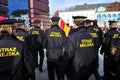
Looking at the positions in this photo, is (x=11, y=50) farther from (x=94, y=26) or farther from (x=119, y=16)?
(x=119, y=16)

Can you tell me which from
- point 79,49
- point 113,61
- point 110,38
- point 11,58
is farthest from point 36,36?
point 11,58

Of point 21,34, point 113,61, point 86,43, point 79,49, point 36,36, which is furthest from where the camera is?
point 36,36

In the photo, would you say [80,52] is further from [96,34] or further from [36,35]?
[36,35]

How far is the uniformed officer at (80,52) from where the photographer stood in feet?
20.3

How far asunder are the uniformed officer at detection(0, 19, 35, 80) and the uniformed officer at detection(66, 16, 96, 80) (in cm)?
120

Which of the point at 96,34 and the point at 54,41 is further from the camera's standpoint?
the point at 96,34

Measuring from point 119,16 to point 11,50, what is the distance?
10017cm

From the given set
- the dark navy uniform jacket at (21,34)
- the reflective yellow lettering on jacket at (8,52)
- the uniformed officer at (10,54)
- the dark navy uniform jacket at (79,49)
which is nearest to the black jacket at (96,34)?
the dark navy uniform jacket at (21,34)

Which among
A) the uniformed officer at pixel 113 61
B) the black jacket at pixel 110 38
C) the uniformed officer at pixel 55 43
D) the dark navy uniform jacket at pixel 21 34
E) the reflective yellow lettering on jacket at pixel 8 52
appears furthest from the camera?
the dark navy uniform jacket at pixel 21 34

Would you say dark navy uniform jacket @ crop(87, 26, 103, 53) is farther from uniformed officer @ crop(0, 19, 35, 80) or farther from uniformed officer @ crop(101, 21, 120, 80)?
uniformed officer @ crop(0, 19, 35, 80)

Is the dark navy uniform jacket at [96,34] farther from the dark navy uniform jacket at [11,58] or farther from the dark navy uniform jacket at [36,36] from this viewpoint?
the dark navy uniform jacket at [11,58]

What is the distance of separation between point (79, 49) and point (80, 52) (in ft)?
0.19

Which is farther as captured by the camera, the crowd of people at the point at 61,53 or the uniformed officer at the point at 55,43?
the uniformed officer at the point at 55,43

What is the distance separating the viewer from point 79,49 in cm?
619
